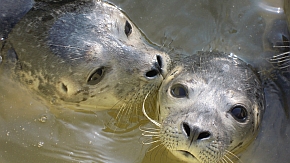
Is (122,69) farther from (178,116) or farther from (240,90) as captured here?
(240,90)

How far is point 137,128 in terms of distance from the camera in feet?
13.3

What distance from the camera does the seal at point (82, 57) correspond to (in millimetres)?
3525

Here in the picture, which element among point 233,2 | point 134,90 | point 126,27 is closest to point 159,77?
point 134,90

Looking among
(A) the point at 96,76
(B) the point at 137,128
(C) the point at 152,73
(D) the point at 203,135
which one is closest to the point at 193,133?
(D) the point at 203,135

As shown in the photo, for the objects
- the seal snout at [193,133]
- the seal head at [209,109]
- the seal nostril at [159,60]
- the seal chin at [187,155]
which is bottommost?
the seal chin at [187,155]

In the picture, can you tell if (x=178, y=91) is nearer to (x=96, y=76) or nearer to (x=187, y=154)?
(x=187, y=154)

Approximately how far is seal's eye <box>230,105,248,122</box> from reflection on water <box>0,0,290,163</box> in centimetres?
50

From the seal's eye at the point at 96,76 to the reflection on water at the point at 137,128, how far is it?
21.1 inches

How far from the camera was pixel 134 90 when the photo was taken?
362cm

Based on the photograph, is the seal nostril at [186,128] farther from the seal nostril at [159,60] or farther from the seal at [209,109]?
the seal nostril at [159,60]

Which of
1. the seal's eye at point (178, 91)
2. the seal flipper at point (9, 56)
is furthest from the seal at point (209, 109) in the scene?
the seal flipper at point (9, 56)

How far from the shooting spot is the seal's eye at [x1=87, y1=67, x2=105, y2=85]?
3.56 m

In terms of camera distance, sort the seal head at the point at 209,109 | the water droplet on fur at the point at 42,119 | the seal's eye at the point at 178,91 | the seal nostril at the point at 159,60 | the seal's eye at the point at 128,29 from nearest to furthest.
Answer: the seal head at the point at 209,109 → the seal's eye at the point at 178,91 → the seal nostril at the point at 159,60 → the seal's eye at the point at 128,29 → the water droplet on fur at the point at 42,119

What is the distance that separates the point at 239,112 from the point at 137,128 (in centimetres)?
109
